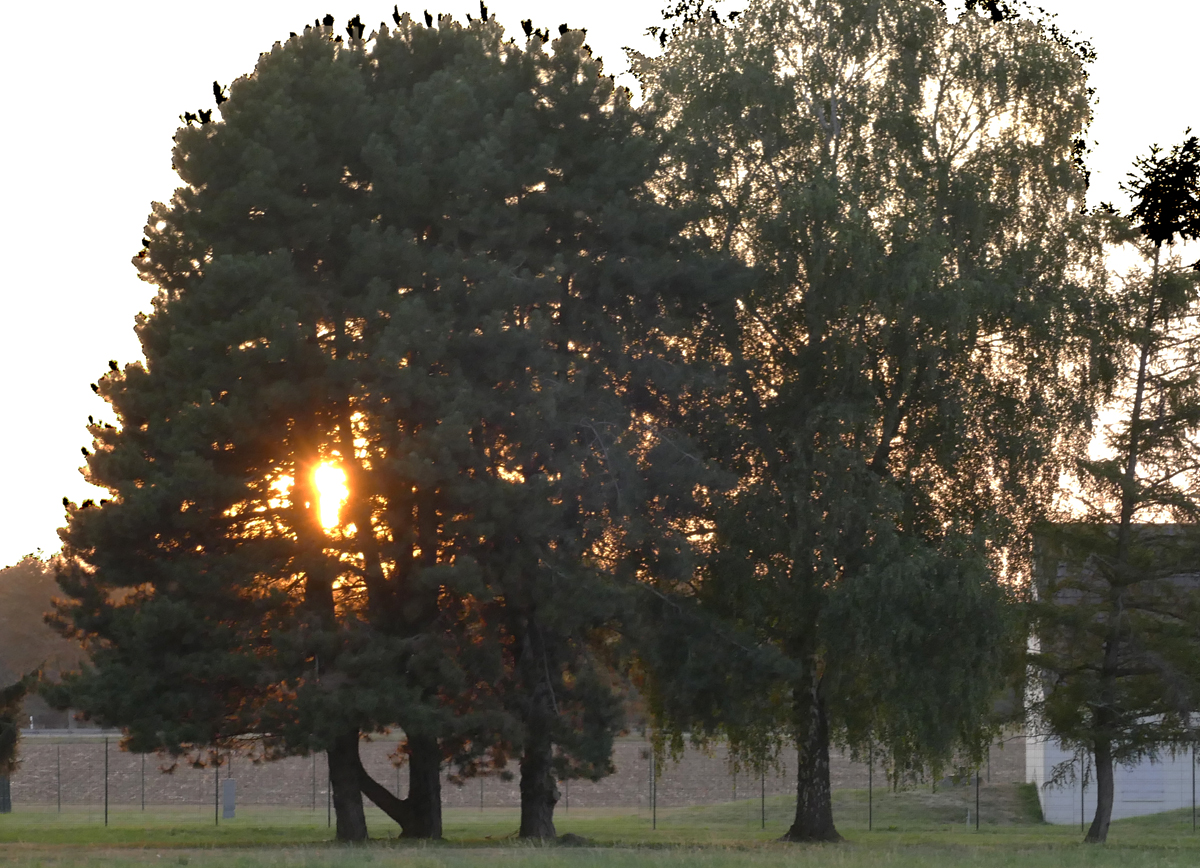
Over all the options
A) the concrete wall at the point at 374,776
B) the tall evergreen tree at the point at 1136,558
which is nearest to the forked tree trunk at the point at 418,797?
the tall evergreen tree at the point at 1136,558

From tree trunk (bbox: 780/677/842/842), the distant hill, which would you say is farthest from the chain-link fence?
the distant hill

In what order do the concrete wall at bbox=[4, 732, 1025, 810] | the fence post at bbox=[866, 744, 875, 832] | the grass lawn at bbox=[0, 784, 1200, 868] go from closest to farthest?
the grass lawn at bbox=[0, 784, 1200, 868] → the fence post at bbox=[866, 744, 875, 832] → the concrete wall at bbox=[4, 732, 1025, 810]

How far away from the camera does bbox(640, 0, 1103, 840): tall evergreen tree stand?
1159 inches

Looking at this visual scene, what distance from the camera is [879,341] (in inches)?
1229

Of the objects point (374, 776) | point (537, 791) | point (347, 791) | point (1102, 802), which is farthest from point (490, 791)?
point (347, 791)

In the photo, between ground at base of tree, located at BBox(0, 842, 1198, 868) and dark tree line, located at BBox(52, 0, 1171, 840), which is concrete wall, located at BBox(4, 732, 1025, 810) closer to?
dark tree line, located at BBox(52, 0, 1171, 840)

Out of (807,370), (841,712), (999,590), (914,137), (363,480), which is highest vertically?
(914,137)

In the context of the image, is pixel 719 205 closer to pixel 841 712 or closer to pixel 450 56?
pixel 450 56

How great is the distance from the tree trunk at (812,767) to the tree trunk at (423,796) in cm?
707

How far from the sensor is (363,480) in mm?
27375

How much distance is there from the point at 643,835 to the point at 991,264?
13.9 meters

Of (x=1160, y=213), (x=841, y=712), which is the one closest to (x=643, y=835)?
(x=841, y=712)

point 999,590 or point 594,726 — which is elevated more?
point 999,590

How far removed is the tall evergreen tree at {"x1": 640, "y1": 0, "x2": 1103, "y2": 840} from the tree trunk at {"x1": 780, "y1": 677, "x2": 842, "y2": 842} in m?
0.05
